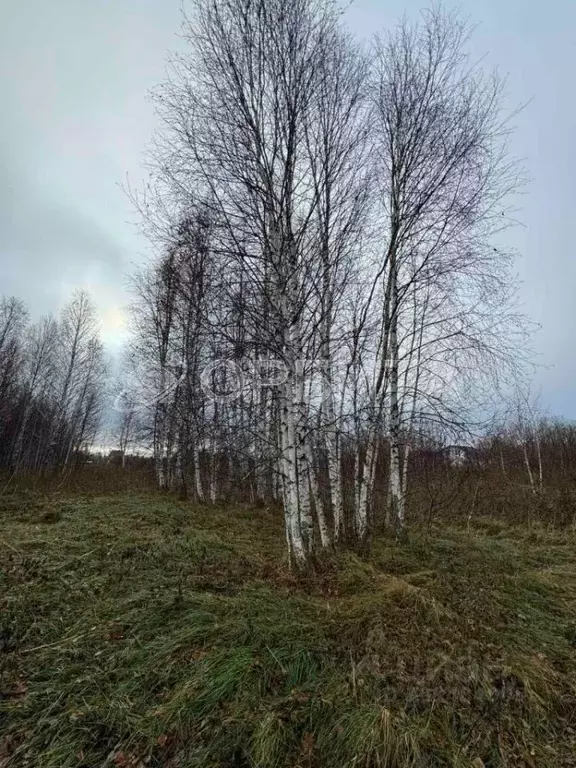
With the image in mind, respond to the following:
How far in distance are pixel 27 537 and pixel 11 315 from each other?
19906mm

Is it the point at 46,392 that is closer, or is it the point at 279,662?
the point at 279,662

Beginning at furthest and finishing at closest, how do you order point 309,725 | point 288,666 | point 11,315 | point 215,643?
point 11,315, point 215,643, point 288,666, point 309,725

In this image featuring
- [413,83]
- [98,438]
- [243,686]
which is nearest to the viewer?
[243,686]

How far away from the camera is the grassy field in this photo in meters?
2.34

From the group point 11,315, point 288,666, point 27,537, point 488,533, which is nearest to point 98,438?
point 11,315

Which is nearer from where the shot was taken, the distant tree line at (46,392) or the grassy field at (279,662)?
the grassy field at (279,662)

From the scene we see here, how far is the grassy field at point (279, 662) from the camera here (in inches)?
92.0

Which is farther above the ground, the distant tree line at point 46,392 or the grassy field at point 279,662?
the distant tree line at point 46,392

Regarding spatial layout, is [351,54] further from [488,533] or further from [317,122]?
[488,533]

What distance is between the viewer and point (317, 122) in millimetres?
5949

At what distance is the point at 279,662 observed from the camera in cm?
296

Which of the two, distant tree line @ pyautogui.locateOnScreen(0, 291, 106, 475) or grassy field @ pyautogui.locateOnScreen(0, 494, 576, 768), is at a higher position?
distant tree line @ pyautogui.locateOnScreen(0, 291, 106, 475)

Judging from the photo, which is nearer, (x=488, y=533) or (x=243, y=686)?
(x=243, y=686)

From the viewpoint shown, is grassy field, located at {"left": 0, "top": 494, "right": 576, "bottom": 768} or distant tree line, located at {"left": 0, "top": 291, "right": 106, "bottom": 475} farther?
distant tree line, located at {"left": 0, "top": 291, "right": 106, "bottom": 475}
